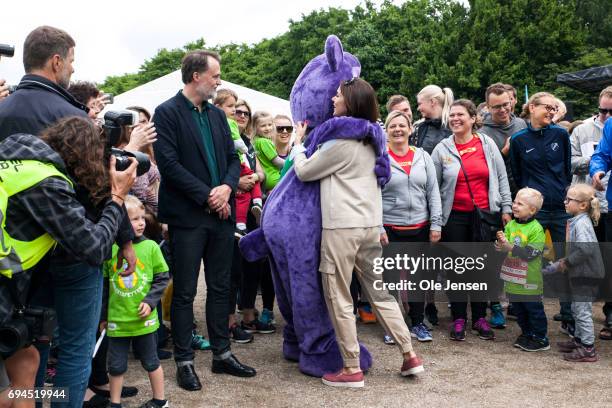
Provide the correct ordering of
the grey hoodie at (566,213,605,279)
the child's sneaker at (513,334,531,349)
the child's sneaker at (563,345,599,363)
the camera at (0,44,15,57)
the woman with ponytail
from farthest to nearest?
the woman with ponytail
the child's sneaker at (513,334,531,349)
the grey hoodie at (566,213,605,279)
the child's sneaker at (563,345,599,363)
the camera at (0,44,15,57)

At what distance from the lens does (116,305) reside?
3875 mm

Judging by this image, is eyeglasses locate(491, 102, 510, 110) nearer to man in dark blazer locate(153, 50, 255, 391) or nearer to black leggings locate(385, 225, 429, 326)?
black leggings locate(385, 225, 429, 326)

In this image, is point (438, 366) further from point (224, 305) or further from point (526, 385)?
point (224, 305)

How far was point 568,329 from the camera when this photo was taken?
577 centimetres

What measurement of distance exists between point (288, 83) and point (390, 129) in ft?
106

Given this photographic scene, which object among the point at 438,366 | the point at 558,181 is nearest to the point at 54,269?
the point at 438,366

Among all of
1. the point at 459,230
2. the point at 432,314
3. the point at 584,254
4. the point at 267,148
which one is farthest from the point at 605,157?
the point at 267,148

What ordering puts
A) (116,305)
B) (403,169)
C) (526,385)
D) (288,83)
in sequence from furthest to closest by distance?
(288,83)
(403,169)
(526,385)
(116,305)

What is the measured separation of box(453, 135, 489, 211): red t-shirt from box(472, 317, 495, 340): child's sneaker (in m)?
0.99

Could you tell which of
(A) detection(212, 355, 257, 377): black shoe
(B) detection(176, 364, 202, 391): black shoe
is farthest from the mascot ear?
(B) detection(176, 364, 202, 391): black shoe

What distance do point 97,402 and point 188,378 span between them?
593 millimetres

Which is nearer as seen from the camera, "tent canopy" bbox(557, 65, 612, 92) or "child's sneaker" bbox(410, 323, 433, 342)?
"child's sneaker" bbox(410, 323, 433, 342)

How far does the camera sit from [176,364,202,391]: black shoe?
14.2 feet

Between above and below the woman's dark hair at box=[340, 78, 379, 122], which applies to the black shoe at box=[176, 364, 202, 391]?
below
